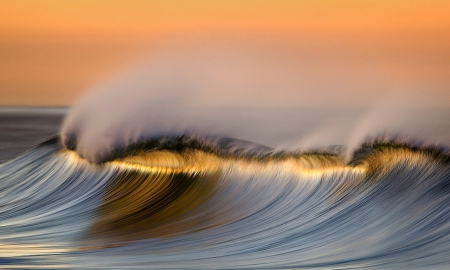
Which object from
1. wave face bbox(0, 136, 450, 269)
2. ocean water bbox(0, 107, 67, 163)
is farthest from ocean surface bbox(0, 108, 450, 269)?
ocean water bbox(0, 107, 67, 163)

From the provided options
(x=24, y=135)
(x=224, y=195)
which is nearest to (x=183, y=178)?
(x=224, y=195)

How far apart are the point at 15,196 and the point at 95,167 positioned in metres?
0.76

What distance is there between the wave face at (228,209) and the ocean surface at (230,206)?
1 centimetres

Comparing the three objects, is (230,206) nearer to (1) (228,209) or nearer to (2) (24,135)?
(1) (228,209)

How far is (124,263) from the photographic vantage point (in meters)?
3.58

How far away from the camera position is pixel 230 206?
A: 4.88 metres

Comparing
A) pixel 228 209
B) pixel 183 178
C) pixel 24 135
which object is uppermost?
pixel 24 135

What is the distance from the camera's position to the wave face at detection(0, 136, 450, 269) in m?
3.70

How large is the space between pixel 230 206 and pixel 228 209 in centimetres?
7

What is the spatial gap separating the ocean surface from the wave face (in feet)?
0.03

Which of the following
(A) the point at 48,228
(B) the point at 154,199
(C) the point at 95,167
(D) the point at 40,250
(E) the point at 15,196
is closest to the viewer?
(D) the point at 40,250

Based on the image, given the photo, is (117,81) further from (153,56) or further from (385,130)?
(385,130)

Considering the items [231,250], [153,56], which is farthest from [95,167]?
[153,56]

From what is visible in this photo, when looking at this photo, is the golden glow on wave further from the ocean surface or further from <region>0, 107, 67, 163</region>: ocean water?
<region>0, 107, 67, 163</region>: ocean water
